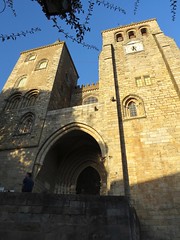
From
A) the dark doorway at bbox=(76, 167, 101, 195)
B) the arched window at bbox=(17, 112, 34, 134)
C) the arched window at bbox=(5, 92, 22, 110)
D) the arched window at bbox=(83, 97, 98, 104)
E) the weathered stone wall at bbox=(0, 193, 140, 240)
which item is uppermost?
the arched window at bbox=(83, 97, 98, 104)

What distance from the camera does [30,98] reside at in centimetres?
1374

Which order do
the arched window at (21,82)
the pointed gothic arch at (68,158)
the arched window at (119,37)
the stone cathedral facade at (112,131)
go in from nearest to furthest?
the stone cathedral facade at (112,131) < the pointed gothic arch at (68,158) < the arched window at (21,82) < the arched window at (119,37)

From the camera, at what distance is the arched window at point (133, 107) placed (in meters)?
10.0

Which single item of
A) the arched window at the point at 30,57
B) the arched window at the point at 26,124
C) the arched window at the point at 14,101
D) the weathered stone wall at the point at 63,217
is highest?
the arched window at the point at 30,57

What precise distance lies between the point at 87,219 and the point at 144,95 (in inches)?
303

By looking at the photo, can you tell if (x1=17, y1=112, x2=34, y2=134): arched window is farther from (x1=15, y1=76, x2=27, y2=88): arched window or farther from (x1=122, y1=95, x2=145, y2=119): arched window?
(x1=122, y1=95, x2=145, y2=119): arched window

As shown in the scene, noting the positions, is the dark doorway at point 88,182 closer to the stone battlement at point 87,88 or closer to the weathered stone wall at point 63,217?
the weathered stone wall at point 63,217

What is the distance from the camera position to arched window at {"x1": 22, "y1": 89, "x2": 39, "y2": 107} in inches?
523

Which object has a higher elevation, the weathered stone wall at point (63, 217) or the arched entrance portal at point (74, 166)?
the arched entrance portal at point (74, 166)

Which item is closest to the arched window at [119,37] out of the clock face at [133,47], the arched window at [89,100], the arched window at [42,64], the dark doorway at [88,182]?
the clock face at [133,47]

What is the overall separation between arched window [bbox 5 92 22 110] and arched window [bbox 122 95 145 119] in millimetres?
7852

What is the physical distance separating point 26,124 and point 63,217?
8.31 metres

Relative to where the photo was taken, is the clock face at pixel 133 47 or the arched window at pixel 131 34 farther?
the arched window at pixel 131 34

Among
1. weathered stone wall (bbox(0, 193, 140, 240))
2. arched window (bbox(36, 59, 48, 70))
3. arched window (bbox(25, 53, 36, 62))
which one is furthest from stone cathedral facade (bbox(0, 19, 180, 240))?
weathered stone wall (bbox(0, 193, 140, 240))
